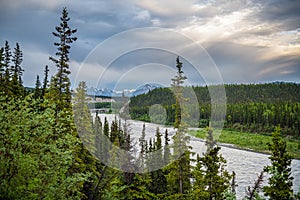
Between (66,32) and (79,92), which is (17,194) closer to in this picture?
(66,32)

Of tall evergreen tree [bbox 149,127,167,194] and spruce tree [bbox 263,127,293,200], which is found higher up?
spruce tree [bbox 263,127,293,200]

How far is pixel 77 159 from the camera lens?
62.0ft

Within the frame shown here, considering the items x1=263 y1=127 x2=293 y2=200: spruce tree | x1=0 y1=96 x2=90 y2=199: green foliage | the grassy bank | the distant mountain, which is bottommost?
the grassy bank

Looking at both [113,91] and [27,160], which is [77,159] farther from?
[27,160]

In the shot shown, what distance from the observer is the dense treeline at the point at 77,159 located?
827 cm

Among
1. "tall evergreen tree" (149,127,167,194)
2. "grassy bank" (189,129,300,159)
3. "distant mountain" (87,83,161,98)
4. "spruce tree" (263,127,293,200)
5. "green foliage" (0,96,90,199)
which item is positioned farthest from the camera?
"grassy bank" (189,129,300,159)

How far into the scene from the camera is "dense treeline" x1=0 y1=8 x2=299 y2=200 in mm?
8266

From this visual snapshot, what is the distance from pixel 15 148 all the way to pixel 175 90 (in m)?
13.7

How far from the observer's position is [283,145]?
1822cm

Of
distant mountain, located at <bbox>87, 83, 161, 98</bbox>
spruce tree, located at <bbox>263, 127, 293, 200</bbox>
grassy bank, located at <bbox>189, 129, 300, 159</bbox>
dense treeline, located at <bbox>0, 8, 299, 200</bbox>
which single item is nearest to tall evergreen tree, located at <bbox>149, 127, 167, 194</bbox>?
dense treeline, located at <bbox>0, 8, 299, 200</bbox>

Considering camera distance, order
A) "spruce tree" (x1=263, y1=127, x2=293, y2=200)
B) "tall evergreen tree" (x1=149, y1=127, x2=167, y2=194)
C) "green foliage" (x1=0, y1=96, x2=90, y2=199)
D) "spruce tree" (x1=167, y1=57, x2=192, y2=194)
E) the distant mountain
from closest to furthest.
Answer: "green foliage" (x1=0, y1=96, x2=90, y2=199) → "spruce tree" (x1=263, y1=127, x2=293, y2=200) → "spruce tree" (x1=167, y1=57, x2=192, y2=194) → the distant mountain → "tall evergreen tree" (x1=149, y1=127, x2=167, y2=194)

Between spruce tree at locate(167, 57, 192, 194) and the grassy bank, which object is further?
the grassy bank

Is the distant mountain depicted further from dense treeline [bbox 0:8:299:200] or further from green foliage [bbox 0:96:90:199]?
green foliage [bbox 0:96:90:199]

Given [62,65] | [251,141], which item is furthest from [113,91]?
[251,141]
